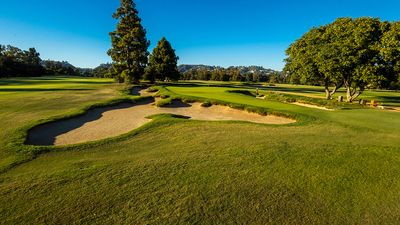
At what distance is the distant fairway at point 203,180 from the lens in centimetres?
490

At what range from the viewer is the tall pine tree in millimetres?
46906

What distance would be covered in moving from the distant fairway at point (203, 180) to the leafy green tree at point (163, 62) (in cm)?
4672

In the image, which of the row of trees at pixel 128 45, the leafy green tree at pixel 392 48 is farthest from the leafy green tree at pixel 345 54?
the row of trees at pixel 128 45

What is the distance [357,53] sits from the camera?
26.1 meters

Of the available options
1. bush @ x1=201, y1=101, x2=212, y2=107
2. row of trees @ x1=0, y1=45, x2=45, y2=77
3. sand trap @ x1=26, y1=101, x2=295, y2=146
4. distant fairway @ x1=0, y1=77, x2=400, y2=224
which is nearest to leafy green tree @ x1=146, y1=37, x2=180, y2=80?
sand trap @ x1=26, y1=101, x2=295, y2=146

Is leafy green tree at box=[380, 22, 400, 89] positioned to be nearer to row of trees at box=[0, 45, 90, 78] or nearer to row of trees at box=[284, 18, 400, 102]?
row of trees at box=[284, 18, 400, 102]

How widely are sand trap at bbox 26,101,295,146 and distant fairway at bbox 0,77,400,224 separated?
3.90ft

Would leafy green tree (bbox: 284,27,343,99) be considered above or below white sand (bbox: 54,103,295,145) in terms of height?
above

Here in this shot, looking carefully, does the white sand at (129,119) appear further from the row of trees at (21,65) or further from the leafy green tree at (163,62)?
the row of trees at (21,65)

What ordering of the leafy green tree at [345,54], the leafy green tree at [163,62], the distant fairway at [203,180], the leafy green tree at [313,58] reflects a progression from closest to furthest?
the distant fairway at [203,180]
the leafy green tree at [345,54]
the leafy green tree at [313,58]
the leafy green tree at [163,62]

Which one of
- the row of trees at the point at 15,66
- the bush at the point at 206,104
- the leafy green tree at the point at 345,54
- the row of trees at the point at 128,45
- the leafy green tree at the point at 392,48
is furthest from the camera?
the row of trees at the point at 15,66

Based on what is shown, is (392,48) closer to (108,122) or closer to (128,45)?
(108,122)

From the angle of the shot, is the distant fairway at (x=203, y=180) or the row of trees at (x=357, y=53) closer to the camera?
the distant fairway at (x=203, y=180)

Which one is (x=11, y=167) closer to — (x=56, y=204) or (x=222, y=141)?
(x=56, y=204)
